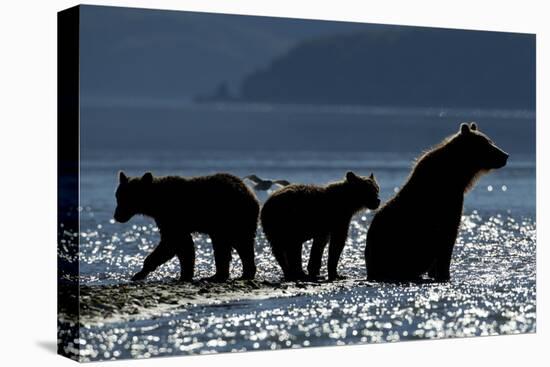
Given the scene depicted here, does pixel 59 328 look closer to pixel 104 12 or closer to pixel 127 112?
Result: pixel 127 112

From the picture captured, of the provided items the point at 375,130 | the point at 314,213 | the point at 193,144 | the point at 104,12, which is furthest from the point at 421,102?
the point at 104,12

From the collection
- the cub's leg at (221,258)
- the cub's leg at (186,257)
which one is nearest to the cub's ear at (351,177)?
the cub's leg at (221,258)

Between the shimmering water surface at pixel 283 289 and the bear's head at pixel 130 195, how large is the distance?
105mm

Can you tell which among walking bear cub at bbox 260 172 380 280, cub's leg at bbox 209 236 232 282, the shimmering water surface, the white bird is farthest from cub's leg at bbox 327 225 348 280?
cub's leg at bbox 209 236 232 282

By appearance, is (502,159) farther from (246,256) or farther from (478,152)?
(246,256)

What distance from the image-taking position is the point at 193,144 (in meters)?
12.9

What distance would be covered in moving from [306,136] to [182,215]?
5.07 feet

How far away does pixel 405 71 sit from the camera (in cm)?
1406

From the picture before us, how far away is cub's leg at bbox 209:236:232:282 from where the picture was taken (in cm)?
1332

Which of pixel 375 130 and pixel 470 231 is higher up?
pixel 375 130

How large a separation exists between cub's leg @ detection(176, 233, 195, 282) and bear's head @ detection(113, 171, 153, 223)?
53 centimetres

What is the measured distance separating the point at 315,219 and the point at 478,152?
6.62 feet

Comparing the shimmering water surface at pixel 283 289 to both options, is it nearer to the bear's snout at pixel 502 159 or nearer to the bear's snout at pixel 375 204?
the bear's snout at pixel 375 204

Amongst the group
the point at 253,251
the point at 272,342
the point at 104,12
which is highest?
the point at 104,12
